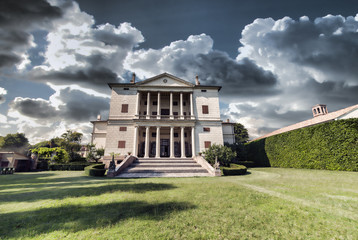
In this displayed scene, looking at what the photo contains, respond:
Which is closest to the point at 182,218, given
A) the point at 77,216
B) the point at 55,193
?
the point at 77,216

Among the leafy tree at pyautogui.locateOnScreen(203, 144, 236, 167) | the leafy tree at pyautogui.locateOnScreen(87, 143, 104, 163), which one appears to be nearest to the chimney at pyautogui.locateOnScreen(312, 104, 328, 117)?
the leafy tree at pyautogui.locateOnScreen(203, 144, 236, 167)

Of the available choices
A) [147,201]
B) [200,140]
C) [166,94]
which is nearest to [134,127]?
[166,94]

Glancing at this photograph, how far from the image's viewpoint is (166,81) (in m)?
28.1

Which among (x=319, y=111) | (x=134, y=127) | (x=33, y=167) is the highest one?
(x=319, y=111)

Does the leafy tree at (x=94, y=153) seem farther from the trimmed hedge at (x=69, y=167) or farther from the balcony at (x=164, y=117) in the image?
the balcony at (x=164, y=117)

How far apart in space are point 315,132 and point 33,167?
3840 centimetres

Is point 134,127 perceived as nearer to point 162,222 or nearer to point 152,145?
point 152,145

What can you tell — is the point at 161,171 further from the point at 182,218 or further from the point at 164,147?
the point at 164,147

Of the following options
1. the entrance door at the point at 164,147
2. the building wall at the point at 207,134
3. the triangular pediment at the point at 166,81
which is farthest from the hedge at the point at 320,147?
the triangular pediment at the point at 166,81

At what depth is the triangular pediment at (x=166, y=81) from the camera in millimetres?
27781

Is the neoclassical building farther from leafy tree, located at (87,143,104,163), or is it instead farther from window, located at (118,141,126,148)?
leafy tree, located at (87,143,104,163)

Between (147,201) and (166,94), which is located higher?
(166,94)

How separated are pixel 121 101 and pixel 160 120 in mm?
8345

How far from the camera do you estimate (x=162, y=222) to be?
11.4ft
